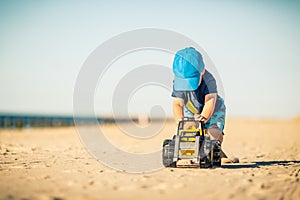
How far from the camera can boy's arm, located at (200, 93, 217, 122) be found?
607 cm

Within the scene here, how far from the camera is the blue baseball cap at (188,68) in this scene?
233 inches

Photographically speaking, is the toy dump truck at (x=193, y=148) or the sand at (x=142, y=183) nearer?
the sand at (x=142, y=183)

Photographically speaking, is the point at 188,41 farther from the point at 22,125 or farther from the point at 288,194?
the point at 22,125

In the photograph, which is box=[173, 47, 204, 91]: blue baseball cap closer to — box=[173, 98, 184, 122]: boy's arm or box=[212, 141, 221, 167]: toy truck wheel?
box=[173, 98, 184, 122]: boy's arm

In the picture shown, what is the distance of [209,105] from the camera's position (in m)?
6.11

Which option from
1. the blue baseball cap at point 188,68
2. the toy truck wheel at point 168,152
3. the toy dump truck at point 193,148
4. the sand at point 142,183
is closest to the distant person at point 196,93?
the blue baseball cap at point 188,68

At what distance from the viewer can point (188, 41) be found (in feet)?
25.4

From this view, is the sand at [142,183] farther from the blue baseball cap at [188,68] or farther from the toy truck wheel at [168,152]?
the blue baseball cap at [188,68]

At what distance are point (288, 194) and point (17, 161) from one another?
4.63 m

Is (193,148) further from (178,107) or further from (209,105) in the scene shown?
(178,107)

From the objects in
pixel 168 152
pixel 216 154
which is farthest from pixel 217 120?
pixel 168 152

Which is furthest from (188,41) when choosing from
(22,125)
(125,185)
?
(22,125)

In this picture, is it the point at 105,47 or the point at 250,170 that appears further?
the point at 105,47

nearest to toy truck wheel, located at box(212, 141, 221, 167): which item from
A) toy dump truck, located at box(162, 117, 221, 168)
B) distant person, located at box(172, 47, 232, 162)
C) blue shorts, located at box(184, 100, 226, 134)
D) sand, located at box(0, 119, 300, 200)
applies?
toy dump truck, located at box(162, 117, 221, 168)
